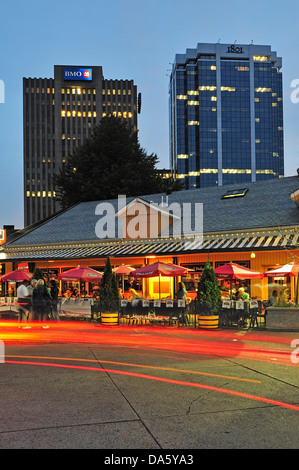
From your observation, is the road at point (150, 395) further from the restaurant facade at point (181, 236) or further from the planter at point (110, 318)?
the restaurant facade at point (181, 236)

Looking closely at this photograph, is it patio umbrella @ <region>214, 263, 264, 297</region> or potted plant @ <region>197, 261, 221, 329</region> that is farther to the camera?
patio umbrella @ <region>214, 263, 264, 297</region>

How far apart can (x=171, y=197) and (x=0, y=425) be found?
93.7 feet

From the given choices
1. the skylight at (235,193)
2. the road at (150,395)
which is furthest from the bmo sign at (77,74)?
the road at (150,395)

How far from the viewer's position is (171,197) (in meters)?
33.8

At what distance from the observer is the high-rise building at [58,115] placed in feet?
484

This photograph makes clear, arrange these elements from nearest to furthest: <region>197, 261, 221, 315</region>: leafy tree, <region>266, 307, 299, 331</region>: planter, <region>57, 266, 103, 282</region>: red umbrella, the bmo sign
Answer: <region>266, 307, 299, 331</region>: planter → <region>197, 261, 221, 315</region>: leafy tree → <region>57, 266, 103, 282</region>: red umbrella → the bmo sign

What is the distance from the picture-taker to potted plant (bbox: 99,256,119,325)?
1947cm

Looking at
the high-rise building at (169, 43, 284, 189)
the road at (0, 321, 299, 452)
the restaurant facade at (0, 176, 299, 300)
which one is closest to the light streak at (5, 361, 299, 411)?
the road at (0, 321, 299, 452)

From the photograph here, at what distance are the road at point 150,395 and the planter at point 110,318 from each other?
18.6 ft

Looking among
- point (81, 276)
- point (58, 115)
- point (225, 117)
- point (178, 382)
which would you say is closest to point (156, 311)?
point (81, 276)

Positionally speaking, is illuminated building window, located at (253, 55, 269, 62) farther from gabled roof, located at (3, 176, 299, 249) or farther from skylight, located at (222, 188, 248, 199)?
skylight, located at (222, 188, 248, 199)
